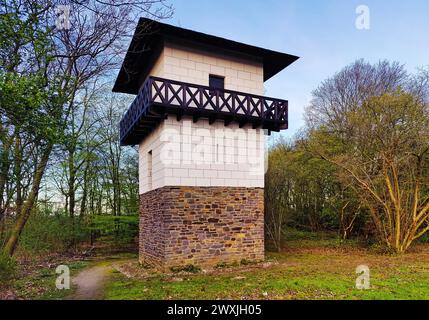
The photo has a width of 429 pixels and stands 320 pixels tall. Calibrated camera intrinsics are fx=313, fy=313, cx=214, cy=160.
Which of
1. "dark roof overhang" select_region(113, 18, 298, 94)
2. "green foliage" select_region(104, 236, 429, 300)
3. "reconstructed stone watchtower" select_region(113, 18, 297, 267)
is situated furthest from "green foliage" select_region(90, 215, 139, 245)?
"dark roof overhang" select_region(113, 18, 298, 94)

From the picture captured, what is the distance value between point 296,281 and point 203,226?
345cm

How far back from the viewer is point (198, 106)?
9852mm

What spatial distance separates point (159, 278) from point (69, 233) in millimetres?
9037

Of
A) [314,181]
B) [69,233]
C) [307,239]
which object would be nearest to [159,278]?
[69,233]

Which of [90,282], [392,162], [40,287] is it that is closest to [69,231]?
[90,282]

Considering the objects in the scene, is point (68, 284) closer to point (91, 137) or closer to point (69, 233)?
point (69, 233)

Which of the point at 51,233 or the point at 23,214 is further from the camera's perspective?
the point at 51,233

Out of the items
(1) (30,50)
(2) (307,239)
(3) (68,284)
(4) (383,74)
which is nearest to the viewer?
(1) (30,50)

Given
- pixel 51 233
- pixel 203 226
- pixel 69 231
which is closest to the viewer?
pixel 203 226

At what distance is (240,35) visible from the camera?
12.2 m

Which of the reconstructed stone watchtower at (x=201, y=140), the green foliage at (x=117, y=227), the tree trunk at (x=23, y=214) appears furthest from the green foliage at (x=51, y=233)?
the reconstructed stone watchtower at (x=201, y=140)

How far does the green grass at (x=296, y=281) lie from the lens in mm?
6648

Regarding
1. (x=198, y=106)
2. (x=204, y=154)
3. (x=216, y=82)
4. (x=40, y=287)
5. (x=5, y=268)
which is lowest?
(x=40, y=287)

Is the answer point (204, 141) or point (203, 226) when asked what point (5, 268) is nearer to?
point (203, 226)
